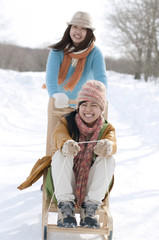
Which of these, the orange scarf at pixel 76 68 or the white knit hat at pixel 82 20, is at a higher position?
the white knit hat at pixel 82 20

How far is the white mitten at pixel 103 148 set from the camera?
190cm

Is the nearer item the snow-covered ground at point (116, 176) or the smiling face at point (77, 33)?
the snow-covered ground at point (116, 176)

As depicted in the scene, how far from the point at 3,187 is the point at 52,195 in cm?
104

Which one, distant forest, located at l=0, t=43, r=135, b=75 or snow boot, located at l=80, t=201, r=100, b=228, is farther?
distant forest, located at l=0, t=43, r=135, b=75

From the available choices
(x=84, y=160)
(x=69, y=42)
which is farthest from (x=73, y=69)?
(x=84, y=160)

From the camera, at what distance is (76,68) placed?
2709 millimetres

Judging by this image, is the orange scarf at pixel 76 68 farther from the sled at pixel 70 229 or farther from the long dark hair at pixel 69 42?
the sled at pixel 70 229

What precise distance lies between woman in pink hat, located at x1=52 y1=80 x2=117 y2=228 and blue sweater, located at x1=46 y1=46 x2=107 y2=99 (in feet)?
1.51

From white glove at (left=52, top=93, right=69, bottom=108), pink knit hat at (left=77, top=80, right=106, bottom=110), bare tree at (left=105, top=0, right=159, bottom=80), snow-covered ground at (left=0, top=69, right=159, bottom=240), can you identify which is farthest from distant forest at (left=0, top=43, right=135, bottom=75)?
pink knit hat at (left=77, top=80, right=106, bottom=110)

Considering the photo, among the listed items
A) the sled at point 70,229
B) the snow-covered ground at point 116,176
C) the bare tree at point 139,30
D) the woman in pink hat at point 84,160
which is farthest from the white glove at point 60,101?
the bare tree at point 139,30

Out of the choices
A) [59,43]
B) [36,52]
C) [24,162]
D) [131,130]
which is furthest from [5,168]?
[36,52]

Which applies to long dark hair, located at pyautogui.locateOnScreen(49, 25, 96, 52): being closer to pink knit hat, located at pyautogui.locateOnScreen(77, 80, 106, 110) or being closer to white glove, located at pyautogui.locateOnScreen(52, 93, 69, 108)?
white glove, located at pyautogui.locateOnScreen(52, 93, 69, 108)

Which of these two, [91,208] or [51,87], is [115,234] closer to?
[91,208]

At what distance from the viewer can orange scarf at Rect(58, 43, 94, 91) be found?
2.65 m
